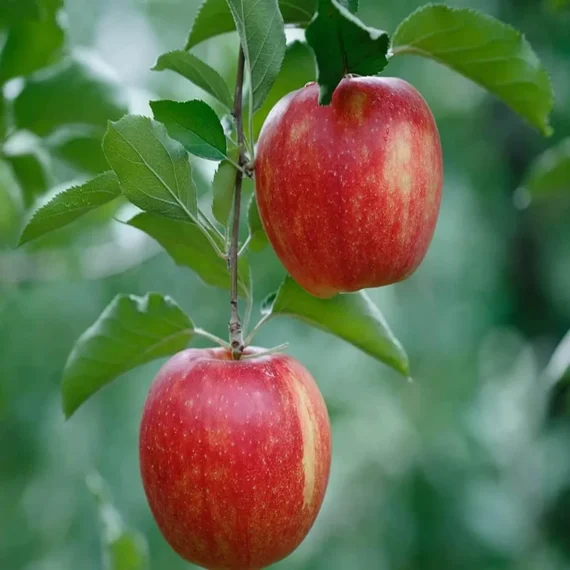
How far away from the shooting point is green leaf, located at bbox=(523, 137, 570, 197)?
99 cm

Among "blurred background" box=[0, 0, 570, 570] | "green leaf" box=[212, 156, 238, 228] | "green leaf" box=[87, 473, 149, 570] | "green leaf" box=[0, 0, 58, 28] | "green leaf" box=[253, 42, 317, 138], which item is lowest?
"blurred background" box=[0, 0, 570, 570]

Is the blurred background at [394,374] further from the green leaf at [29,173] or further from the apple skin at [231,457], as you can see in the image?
the apple skin at [231,457]

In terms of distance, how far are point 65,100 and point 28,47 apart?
0.07 m

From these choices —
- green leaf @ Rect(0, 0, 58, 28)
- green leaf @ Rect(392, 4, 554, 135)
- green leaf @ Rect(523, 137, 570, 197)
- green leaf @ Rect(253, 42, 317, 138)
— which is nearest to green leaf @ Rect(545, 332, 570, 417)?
green leaf @ Rect(523, 137, 570, 197)

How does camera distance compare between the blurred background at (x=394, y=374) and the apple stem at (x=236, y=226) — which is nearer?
the apple stem at (x=236, y=226)

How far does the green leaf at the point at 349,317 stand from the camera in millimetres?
653

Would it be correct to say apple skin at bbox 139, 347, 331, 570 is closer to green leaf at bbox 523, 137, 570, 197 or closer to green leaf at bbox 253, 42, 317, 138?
green leaf at bbox 253, 42, 317, 138

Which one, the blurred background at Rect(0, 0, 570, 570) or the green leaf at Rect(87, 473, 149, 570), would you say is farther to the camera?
the blurred background at Rect(0, 0, 570, 570)

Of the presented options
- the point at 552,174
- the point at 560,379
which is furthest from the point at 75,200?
the point at 552,174

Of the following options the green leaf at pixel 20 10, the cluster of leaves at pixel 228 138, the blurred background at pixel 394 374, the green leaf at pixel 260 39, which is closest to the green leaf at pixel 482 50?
the cluster of leaves at pixel 228 138

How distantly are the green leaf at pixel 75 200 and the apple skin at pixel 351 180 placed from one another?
0.33 ft

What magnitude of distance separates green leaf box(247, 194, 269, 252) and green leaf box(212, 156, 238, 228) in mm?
65

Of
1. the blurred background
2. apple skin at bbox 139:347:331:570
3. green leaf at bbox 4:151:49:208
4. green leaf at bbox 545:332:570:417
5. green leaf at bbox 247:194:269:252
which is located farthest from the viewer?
the blurred background

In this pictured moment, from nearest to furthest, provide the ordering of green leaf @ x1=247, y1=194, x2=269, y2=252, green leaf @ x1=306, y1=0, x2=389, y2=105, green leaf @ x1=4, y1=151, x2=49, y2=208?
green leaf @ x1=306, y1=0, x2=389, y2=105
green leaf @ x1=247, y1=194, x2=269, y2=252
green leaf @ x1=4, y1=151, x2=49, y2=208
